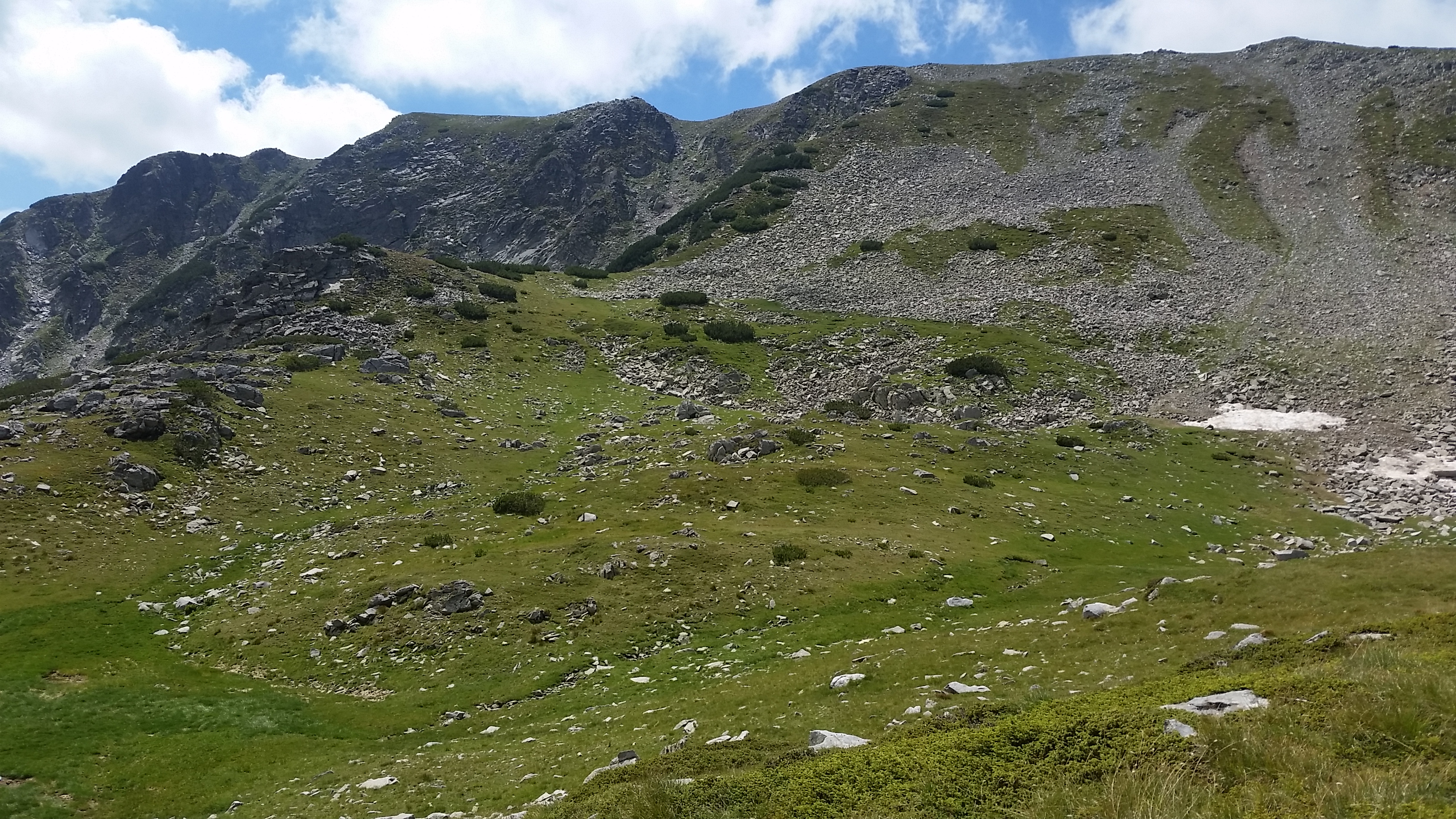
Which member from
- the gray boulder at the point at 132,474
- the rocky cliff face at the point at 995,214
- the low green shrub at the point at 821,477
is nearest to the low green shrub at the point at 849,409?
the low green shrub at the point at 821,477

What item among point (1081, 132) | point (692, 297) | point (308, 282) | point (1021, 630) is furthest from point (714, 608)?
point (1081, 132)

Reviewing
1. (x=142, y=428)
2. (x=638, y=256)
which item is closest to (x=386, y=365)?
(x=142, y=428)

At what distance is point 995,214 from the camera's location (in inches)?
3509

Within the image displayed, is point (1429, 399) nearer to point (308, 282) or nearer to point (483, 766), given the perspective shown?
point (483, 766)

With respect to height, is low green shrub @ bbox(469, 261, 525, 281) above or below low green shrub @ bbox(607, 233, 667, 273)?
below

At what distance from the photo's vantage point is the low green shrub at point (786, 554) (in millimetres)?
26297

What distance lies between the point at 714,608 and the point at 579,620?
4693 mm

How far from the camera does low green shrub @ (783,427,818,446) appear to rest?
133 ft

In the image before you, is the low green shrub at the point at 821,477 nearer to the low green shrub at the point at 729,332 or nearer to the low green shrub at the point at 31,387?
the low green shrub at the point at 729,332

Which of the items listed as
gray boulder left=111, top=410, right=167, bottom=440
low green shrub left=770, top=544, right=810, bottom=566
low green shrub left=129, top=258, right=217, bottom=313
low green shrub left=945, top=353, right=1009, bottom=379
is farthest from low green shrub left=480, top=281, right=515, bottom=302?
low green shrub left=129, top=258, right=217, bottom=313

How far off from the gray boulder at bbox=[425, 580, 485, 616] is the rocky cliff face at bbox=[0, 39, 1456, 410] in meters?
51.6

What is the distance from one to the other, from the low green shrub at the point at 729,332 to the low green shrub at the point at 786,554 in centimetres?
4129

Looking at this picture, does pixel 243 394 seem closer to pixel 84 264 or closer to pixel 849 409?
pixel 849 409

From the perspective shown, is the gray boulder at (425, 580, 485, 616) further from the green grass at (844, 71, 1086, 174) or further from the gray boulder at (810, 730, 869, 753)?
the green grass at (844, 71, 1086, 174)
